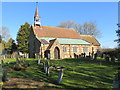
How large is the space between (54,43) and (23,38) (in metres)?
21.4

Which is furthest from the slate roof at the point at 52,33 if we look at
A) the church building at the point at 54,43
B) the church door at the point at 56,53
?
the church door at the point at 56,53

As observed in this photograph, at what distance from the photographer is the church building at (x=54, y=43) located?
31453 millimetres

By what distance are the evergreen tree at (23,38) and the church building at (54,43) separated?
33.4 feet

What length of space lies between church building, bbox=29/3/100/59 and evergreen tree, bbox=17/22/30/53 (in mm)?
10171

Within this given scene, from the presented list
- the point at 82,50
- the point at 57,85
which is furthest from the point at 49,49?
the point at 57,85

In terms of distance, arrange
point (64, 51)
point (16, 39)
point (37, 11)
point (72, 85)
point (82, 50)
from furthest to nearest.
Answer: point (16, 39), point (37, 11), point (82, 50), point (64, 51), point (72, 85)

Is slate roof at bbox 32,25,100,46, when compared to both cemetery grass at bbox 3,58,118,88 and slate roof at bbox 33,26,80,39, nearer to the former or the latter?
slate roof at bbox 33,26,80,39

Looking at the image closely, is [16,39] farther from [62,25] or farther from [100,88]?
[100,88]

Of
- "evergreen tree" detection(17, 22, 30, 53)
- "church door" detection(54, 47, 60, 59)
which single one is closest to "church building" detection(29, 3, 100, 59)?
"church door" detection(54, 47, 60, 59)

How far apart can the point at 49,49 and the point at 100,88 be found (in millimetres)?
22995

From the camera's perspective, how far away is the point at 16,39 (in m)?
49.2

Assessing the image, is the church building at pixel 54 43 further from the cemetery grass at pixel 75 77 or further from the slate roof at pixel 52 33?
the cemetery grass at pixel 75 77

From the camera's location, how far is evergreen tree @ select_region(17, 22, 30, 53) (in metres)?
47.0

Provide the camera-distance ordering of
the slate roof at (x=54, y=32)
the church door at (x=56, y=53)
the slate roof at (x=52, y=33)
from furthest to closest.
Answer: the slate roof at (x=54, y=32), the slate roof at (x=52, y=33), the church door at (x=56, y=53)
